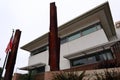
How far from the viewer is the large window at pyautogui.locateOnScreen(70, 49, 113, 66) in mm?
12686

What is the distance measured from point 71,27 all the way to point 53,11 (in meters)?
7.07

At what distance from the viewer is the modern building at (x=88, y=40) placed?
12.8 metres

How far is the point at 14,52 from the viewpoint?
41.9 feet

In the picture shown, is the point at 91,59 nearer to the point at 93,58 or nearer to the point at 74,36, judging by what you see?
the point at 93,58

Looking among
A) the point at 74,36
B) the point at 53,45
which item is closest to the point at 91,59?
the point at 74,36

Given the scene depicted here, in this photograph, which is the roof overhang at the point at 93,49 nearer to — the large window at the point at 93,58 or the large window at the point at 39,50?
the large window at the point at 93,58

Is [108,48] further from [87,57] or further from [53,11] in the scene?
[53,11]

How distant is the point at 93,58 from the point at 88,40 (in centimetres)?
227

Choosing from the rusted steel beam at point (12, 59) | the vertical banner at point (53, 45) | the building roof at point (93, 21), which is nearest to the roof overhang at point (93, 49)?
the building roof at point (93, 21)

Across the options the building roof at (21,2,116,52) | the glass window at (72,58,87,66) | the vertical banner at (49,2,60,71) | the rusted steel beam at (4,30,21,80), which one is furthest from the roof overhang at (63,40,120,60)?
the rusted steel beam at (4,30,21,80)

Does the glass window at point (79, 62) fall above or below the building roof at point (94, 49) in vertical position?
below

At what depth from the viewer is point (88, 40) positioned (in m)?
14.7

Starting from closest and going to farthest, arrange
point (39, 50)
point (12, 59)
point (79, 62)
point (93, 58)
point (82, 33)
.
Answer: point (12, 59) < point (93, 58) < point (79, 62) < point (82, 33) < point (39, 50)

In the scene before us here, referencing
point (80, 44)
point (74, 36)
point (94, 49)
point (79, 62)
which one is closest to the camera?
point (94, 49)
